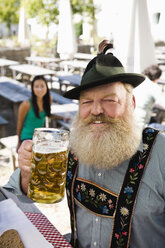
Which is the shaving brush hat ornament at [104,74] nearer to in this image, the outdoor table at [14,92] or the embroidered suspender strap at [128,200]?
the embroidered suspender strap at [128,200]

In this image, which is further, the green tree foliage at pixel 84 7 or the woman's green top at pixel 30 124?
the green tree foliage at pixel 84 7

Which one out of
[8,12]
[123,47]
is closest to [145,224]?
[123,47]

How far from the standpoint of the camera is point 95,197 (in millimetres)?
1456

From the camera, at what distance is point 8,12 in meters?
25.1

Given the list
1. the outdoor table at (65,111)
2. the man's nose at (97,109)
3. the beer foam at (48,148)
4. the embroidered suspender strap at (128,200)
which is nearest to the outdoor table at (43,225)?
the embroidered suspender strap at (128,200)

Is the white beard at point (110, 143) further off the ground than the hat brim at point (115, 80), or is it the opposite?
the hat brim at point (115, 80)

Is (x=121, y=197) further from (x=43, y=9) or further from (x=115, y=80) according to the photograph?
(x=43, y=9)

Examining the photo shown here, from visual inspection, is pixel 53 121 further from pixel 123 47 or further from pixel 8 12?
pixel 8 12

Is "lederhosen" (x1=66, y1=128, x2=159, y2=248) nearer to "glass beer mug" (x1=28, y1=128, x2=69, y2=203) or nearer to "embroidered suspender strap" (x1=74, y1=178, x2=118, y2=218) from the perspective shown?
"embroidered suspender strap" (x1=74, y1=178, x2=118, y2=218)

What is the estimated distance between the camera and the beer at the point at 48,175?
3.73 ft

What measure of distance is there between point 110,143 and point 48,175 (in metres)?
0.39

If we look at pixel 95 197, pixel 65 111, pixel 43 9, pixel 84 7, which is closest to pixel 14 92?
pixel 65 111

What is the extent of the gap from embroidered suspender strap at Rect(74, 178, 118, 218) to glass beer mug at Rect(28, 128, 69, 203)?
12.3 inches

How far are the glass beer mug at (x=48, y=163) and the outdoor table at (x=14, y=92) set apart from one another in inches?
182
